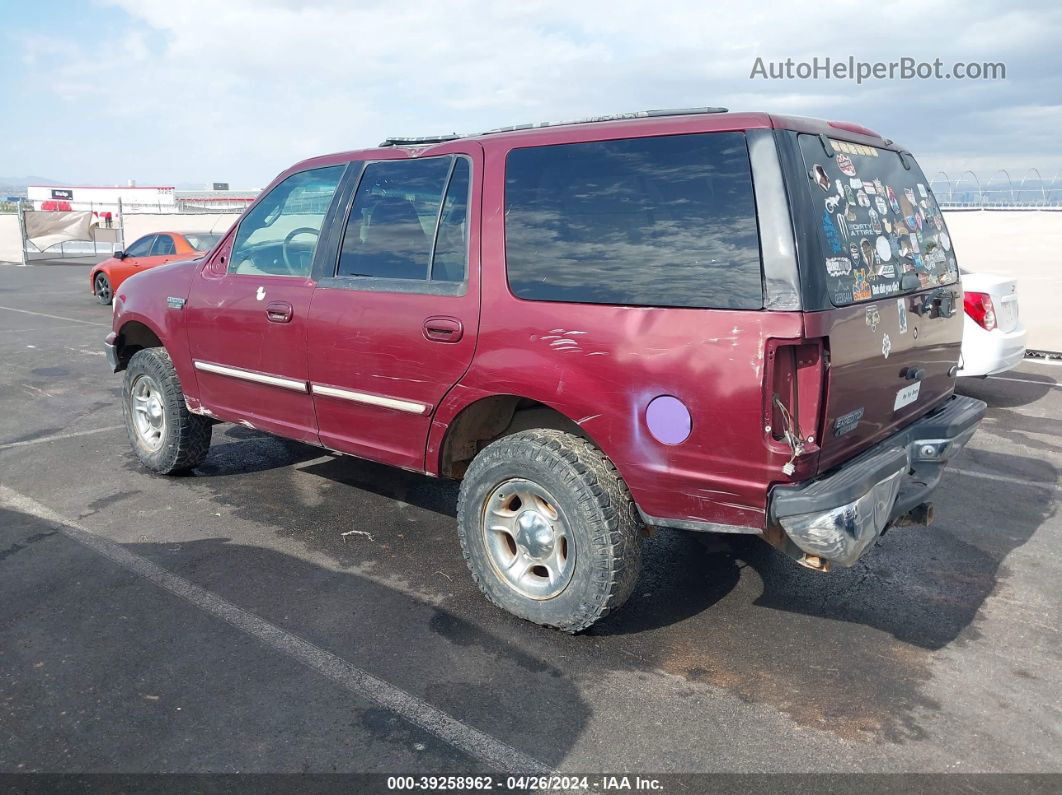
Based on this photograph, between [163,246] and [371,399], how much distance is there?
12469 mm

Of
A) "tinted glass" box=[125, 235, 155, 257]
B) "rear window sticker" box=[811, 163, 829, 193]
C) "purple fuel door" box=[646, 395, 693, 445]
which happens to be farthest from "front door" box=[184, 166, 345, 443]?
"tinted glass" box=[125, 235, 155, 257]

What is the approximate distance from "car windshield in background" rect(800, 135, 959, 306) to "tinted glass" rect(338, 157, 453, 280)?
1.72 metres

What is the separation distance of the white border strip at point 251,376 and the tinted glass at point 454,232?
1.13 m

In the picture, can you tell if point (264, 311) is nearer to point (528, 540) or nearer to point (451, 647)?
point (528, 540)

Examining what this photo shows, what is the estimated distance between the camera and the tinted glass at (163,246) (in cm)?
1474

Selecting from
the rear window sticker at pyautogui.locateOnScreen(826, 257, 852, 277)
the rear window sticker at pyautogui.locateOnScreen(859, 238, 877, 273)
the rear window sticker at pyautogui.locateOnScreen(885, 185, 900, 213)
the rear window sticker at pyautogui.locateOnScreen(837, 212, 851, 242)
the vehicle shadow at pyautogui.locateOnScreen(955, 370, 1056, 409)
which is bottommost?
the vehicle shadow at pyautogui.locateOnScreen(955, 370, 1056, 409)

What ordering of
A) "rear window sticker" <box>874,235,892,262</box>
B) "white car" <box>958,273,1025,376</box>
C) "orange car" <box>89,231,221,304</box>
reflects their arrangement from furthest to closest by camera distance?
Answer: "orange car" <box>89,231,221,304</box> → "white car" <box>958,273,1025,376</box> → "rear window sticker" <box>874,235,892,262</box>

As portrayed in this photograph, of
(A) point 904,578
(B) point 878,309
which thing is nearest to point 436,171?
(B) point 878,309

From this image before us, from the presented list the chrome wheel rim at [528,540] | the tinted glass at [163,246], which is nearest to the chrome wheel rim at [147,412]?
the chrome wheel rim at [528,540]

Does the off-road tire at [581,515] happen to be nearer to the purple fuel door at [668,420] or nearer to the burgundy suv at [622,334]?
the burgundy suv at [622,334]

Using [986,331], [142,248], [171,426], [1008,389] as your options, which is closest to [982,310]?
[986,331]

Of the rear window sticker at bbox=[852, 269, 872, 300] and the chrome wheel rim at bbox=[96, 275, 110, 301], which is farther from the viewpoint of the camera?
the chrome wheel rim at bbox=[96, 275, 110, 301]

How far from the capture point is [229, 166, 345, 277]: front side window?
451cm

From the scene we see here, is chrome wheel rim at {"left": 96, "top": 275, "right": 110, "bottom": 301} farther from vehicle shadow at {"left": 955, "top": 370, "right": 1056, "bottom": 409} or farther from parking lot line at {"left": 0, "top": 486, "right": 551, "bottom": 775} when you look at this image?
vehicle shadow at {"left": 955, "top": 370, "right": 1056, "bottom": 409}
